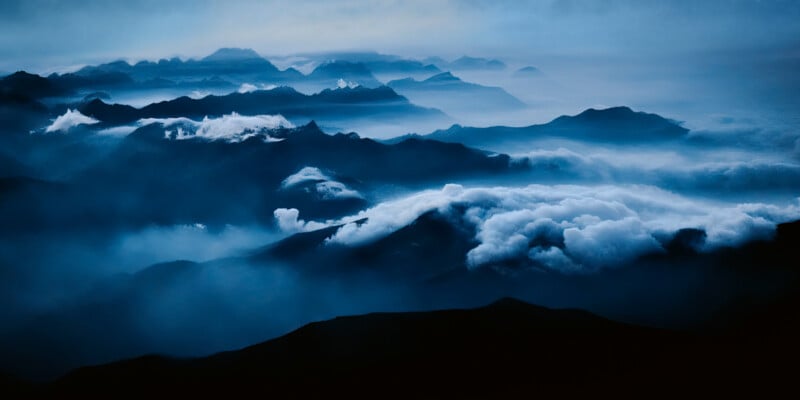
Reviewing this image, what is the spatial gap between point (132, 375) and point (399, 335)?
68.7ft

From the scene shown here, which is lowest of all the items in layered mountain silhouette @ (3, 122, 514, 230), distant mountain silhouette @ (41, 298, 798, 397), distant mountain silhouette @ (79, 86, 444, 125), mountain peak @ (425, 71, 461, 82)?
distant mountain silhouette @ (41, 298, 798, 397)

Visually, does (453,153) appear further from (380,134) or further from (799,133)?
(799,133)

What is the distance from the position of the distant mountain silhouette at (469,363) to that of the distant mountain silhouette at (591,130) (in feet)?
204

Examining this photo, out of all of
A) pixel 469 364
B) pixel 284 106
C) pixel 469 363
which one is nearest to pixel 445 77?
pixel 284 106

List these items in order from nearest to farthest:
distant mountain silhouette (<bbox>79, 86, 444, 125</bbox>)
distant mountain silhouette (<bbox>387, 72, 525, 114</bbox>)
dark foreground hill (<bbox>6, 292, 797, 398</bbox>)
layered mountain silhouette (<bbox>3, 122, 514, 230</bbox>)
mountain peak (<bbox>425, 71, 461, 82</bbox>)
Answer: dark foreground hill (<bbox>6, 292, 797, 398</bbox>) < layered mountain silhouette (<bbox>3, 122, 514, 230</bbox>) < distant mountain silhouette (<bbox>79, 86, 444, 125</bbox>) < distant mountain silhouette (<bbox>387, 72, 525, 114</bbox>) < mountain peak (<bbox>425, 71, 461, 82</bbox>)

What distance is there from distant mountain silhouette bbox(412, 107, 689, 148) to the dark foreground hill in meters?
61.9

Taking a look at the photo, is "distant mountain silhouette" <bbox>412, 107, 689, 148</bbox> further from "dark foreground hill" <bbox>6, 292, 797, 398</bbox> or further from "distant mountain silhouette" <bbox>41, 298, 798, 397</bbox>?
"distant mountain silhouette" <bbox>41, 298, 798, 397</bbox>

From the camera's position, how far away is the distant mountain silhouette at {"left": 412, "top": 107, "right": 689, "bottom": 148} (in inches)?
4021

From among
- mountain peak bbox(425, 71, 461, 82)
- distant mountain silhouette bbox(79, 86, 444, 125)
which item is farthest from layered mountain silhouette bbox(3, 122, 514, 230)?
mountain peak bbox(425, 71, 461, 82)

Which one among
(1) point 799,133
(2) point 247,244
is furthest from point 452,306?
(2) point 247,244

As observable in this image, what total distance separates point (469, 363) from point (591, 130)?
93096mm

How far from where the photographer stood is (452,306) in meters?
55.5

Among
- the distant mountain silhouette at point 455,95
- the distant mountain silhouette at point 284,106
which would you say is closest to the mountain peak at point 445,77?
the distant mountain silhouette at point 455,95

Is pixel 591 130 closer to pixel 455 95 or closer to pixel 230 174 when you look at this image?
pixel 455 95
